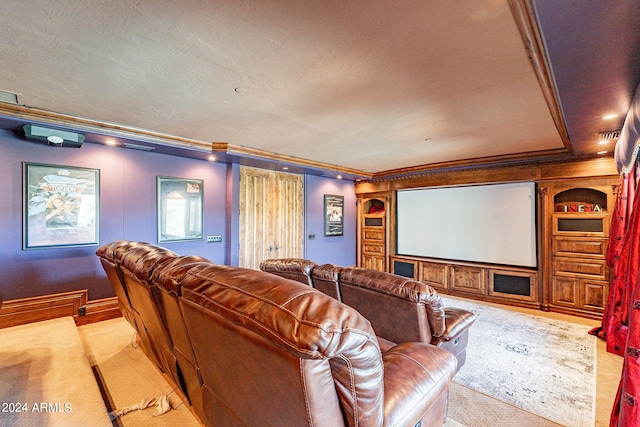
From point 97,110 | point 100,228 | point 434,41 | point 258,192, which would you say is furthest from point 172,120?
point 434,41

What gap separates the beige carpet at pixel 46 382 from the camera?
1.69 meters

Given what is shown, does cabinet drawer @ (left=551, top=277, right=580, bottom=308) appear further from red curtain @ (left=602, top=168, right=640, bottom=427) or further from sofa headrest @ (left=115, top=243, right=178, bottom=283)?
sofa headrest @ (left=115, top=243, right=178, bottom=283)

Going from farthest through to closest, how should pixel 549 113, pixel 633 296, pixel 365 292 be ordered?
1. pixel 549 113
2. pixel 365 292
3. pixel 633 296

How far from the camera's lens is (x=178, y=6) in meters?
1.41

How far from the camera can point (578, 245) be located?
422 centimetres

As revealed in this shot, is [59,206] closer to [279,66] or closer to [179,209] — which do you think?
[179,209]

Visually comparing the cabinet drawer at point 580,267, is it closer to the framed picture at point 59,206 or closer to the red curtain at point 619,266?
the red curtain at point 619,266

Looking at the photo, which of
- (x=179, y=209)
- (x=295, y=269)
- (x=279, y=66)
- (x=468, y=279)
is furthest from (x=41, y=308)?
(x=468, y=279)

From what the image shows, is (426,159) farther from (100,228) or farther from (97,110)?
(100,228)

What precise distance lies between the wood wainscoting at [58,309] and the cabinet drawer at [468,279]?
5.48m

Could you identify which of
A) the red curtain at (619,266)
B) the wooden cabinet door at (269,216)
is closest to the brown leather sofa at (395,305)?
the red curtain at (619,266)

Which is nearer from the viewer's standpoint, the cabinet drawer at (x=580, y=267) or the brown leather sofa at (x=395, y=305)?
the brown leather sofa at (x=395, y=305)

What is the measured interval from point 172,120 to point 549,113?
384cm

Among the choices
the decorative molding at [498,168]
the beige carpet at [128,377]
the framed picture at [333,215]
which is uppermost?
the decorative molding at [498,168]
